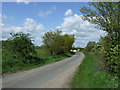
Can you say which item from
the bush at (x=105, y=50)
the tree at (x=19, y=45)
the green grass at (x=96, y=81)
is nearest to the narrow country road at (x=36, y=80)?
the green grass at (x=96, y=81)

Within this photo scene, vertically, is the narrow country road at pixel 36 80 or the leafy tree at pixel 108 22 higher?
the leafy tree at pixel 108 22

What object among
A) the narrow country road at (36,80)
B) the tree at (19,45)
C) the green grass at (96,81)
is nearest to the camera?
the green grass at (96,81)

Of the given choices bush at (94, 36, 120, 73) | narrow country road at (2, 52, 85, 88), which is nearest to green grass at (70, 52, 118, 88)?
bush at (94, 36, 120, 73)

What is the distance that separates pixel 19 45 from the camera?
894 inches

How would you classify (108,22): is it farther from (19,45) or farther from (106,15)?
(19,45)

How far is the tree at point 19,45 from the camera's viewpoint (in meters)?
22.7

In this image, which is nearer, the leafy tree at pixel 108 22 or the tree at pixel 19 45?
the leafy tree at pixel 108 22

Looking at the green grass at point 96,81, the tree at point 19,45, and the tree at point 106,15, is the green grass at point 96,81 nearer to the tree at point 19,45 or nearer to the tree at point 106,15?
the tree at point 106,15

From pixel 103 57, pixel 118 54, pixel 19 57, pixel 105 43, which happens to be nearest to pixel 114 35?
pixel 105 43

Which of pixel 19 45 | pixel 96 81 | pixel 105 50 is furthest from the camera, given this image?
pixel 19 45

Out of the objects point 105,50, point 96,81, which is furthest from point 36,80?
point 105,50

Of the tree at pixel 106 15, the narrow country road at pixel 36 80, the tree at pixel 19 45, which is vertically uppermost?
the tree at pixel 106 15

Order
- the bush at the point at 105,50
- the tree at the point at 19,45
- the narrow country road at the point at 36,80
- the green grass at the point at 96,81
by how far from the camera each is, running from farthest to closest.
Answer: the tree at the point at 19,45, the bush at the point at 105,50, the narrow country road at the point at 36,80, the green grass at the point at 96,81

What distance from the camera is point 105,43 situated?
12.8m
